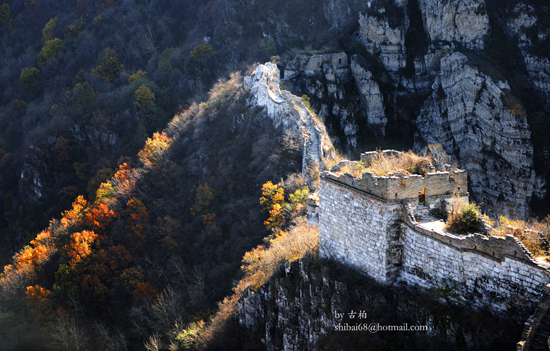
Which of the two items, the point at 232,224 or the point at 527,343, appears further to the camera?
the point at 232,224

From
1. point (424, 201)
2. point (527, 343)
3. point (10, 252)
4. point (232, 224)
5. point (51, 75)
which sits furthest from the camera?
point (51, 75)

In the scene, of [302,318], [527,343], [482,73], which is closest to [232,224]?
[302,318]

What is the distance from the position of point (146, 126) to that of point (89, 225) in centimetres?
2397

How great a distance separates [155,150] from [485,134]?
41.8m

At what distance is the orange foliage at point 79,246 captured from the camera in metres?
45.4

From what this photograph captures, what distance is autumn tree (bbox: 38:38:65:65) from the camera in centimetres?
9150

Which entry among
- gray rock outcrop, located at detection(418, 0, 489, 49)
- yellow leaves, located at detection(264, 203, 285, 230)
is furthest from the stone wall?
gray rock outcrop, located at detection(418, 0, 489, 49)

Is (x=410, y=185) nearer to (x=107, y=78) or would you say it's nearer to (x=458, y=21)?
(x=458, y=21)

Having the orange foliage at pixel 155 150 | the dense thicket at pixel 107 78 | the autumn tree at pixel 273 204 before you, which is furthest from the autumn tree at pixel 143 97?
the autumn tree at pixel 273 204

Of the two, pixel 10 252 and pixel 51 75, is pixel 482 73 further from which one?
pixel 51 75

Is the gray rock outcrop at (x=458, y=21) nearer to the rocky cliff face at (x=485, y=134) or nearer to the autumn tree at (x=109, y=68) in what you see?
the rocky cliff face at (x=485, y=134)

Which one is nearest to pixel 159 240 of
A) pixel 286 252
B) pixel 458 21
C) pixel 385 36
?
pixel 286 252

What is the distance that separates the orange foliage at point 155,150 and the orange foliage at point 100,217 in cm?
845

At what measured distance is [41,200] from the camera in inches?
2657
